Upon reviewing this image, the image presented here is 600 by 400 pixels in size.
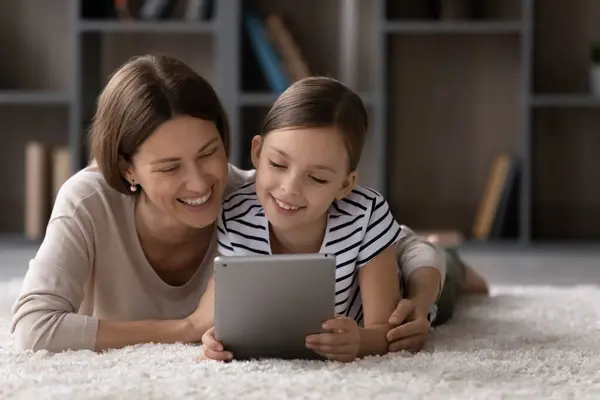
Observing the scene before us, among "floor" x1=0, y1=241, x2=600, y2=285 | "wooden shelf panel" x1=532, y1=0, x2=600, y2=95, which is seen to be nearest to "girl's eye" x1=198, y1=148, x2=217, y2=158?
"floor" x1=0, y1=241, x2=600, y2=285

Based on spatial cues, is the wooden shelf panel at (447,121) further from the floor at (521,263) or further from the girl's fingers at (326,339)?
the girl's fingers at (326,339)

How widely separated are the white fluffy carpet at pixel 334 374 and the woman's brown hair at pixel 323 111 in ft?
1.12

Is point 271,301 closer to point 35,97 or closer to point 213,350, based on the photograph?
point 213,350

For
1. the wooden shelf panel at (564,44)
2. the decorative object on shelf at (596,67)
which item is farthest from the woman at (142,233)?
the wooden shelf panel at (564,44)

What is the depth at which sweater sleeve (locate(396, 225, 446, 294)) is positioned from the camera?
1789mm

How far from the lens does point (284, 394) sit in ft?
4.09

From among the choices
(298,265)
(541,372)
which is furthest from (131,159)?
(541,372)

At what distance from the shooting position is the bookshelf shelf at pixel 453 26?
341 cm

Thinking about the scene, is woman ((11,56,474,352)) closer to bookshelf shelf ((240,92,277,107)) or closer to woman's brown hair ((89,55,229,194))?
woman's brown hair ((89,55,229,194))

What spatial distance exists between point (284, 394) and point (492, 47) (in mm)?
2665

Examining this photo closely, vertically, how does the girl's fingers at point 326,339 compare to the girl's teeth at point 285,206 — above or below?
below

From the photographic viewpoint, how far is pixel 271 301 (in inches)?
56.2

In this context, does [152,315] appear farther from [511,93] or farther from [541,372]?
[511,93]

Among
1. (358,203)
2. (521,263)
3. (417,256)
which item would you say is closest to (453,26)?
(521,263)
